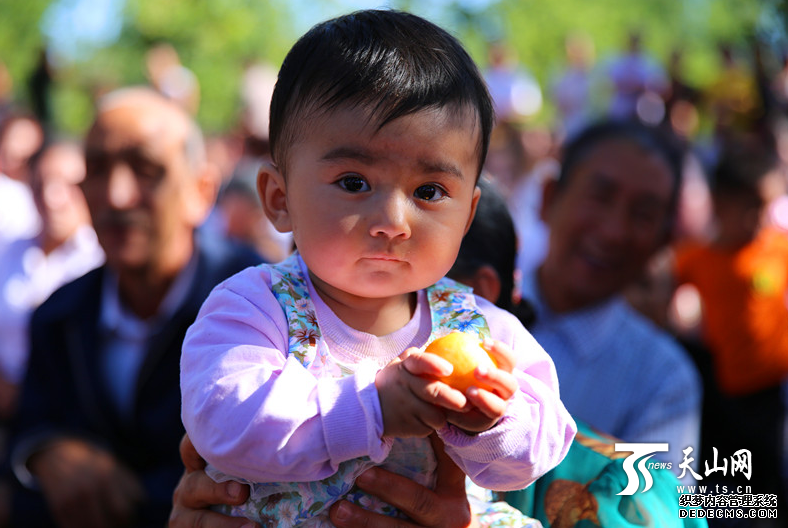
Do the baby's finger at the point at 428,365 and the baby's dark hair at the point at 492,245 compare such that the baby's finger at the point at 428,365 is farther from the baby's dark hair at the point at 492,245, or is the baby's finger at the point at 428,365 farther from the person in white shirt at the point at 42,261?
the person in white shirt at the point at 42,261

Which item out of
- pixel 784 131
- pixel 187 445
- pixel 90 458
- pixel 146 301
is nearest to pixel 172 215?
pixel 146 301

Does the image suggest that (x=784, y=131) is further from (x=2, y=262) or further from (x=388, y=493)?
(x=388, y=493)

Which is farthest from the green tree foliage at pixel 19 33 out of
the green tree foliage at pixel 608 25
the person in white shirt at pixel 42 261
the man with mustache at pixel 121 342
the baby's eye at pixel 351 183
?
the baby's eye at pixel 351 183

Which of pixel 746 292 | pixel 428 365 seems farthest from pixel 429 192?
pixel 746 292

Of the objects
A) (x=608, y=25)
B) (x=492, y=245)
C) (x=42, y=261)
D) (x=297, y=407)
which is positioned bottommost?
(x=297, y=407)

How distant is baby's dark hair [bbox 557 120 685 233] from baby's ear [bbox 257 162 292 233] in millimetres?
2104

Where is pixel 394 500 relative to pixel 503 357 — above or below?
below

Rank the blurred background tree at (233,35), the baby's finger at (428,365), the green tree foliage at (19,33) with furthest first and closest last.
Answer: the green tree foliage at (19,33) → the blurred background tree at (233,35) → the baby's finger at (428,365)

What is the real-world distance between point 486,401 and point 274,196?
1.81 ft

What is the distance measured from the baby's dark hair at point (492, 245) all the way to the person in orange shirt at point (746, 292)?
2847 millimetres

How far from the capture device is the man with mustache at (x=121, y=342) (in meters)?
2.76

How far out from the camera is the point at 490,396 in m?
1.17

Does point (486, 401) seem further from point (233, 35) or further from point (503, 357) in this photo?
point (233, 35)

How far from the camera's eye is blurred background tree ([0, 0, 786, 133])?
47.6 ft
